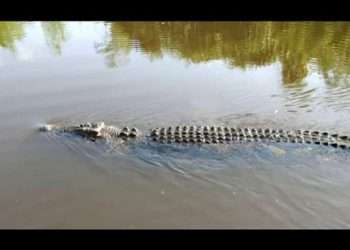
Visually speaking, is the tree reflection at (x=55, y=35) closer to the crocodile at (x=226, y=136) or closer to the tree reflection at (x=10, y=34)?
the tree reflection at (x=10, y=34)

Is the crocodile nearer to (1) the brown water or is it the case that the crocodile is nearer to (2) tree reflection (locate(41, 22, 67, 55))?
(1) the brown water

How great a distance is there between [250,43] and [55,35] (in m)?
5.56

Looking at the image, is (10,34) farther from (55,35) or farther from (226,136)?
(226,136)

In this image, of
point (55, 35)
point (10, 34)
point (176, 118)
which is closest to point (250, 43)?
point (176, 118)

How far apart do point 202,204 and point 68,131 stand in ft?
8.86

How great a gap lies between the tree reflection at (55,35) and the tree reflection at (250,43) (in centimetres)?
122

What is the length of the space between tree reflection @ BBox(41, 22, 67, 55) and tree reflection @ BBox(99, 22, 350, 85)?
1.22m

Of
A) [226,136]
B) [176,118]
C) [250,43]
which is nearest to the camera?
[226,136]

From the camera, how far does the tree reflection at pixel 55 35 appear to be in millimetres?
10719

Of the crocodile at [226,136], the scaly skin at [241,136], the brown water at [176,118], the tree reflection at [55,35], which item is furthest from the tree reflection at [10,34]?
the scaly skin at [241,136]

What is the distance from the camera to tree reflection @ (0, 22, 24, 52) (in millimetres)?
11477

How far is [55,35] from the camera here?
11906 mm

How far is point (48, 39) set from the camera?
1167cm
